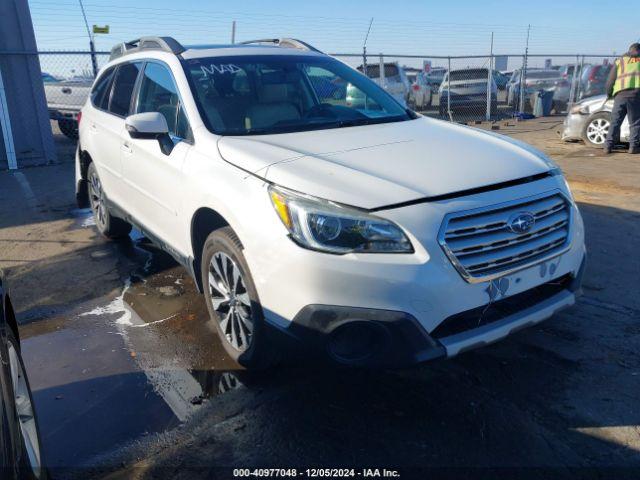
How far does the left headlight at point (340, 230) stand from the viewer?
99.4 inches

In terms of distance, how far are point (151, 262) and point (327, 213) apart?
3207mm

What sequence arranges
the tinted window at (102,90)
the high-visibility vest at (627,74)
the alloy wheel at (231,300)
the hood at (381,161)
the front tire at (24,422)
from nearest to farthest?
the front tire at (24,422) → the hood at (381,161) → the alloy wheel at (231,300) → the tinted window at (102,90) → the high-visibility vest at (627,74)

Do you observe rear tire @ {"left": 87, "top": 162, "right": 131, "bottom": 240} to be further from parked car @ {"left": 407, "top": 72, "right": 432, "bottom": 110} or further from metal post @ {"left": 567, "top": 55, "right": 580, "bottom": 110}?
metal post @ {"left": 567, "top": 55, "right": 580, "bottom": 110}

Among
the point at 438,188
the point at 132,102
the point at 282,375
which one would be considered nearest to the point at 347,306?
the point at 438,188

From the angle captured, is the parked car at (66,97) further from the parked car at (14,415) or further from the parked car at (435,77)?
the parked car at (435,77)

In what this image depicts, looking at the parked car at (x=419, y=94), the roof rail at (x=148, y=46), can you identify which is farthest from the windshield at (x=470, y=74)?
the roof rail at (x=148, y=46)

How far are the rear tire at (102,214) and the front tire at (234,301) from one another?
99.7 inches

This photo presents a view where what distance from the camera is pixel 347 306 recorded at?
99.1 inches

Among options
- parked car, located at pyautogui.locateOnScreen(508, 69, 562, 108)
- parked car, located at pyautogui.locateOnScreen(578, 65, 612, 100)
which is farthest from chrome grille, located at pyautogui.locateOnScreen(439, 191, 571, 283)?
parked car, located at pyautogui.locateOnScreen(508, 69, 562, 108)

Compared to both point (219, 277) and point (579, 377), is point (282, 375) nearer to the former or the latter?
point (219, 277)

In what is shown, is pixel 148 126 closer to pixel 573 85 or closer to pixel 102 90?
pixel 102 90

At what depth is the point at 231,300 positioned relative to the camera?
3.22 m

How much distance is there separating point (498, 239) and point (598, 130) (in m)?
9.40

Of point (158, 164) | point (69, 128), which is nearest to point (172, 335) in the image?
point (158, 164)
